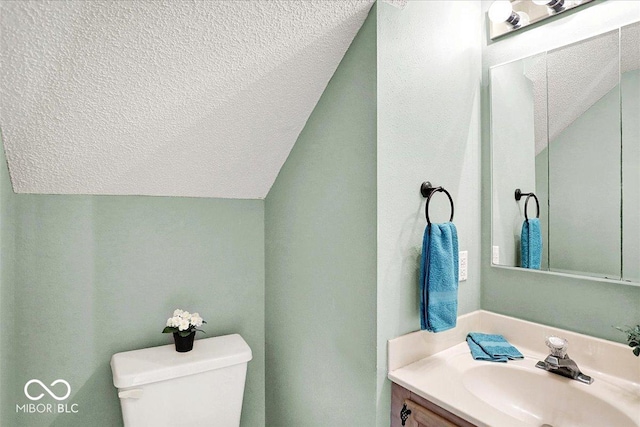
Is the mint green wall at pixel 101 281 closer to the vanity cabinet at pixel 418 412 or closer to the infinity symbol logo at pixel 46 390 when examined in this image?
the infinity symbol logo at pixel 46 390

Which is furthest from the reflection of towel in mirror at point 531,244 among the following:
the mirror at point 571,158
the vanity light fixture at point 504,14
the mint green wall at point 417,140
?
the vanity light fixture at point 504,14

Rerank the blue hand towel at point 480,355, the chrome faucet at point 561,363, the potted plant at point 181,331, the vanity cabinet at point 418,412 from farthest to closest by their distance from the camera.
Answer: the potted plant at point 181,331 → the blue hand towel at point 480,355 → the chrome faucet at point 561,363 → the vanity cabinet at point 418,412

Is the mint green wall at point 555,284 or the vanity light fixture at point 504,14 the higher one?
the vanity light fixture at point 504,14

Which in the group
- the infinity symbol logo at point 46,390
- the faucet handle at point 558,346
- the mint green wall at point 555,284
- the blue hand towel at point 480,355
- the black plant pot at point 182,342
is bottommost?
the infinity symbol logo at point 46,390

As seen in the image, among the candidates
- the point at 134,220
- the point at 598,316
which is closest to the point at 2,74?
the point at 134,220

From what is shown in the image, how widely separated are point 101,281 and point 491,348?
1.57 meters

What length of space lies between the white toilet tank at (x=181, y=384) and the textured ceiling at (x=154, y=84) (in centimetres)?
71

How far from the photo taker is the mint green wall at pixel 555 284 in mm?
1173

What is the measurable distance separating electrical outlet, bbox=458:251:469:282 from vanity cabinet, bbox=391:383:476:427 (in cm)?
53

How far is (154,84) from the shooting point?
115cm

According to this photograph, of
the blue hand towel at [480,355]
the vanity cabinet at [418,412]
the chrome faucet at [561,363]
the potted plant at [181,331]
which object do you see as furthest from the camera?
the potted plant at [181,331]

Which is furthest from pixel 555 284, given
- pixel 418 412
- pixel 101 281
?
pixel 101 281

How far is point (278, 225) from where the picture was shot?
1.71 meters

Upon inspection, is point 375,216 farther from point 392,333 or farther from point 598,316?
point 598,316
